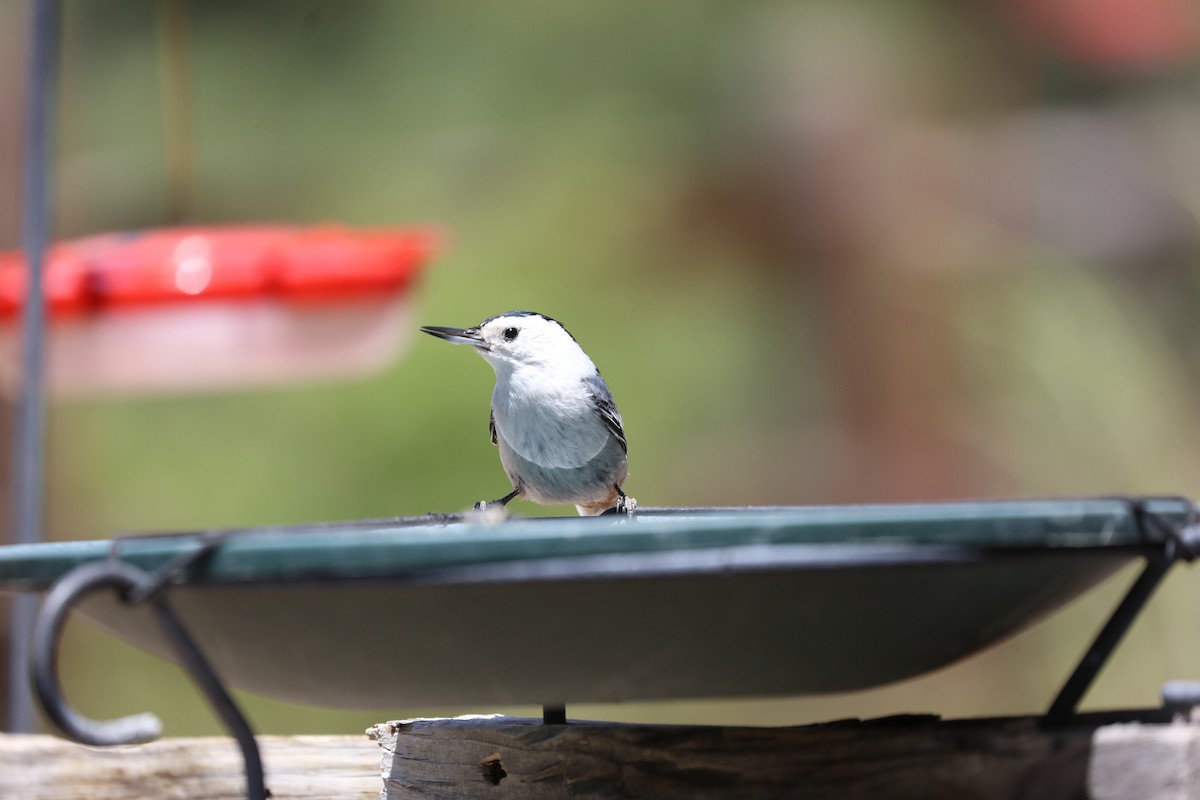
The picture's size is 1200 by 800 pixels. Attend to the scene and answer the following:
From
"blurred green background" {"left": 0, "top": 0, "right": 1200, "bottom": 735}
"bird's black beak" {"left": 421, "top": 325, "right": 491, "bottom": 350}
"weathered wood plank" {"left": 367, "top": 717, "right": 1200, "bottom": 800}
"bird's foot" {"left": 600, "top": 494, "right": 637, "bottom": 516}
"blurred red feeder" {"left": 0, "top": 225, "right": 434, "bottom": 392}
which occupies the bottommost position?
"weathered wood plank" {"left": 367, "top": 717, "right": 1200, "bottom": 800}

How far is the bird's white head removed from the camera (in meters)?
1.78

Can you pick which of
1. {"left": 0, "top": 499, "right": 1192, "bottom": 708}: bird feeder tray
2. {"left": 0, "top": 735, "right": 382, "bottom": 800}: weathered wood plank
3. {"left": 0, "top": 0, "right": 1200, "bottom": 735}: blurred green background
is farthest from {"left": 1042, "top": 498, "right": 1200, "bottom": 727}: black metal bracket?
{"left": 0, "top": 0, "right": 1200, "bottom": 735}: blurred green background

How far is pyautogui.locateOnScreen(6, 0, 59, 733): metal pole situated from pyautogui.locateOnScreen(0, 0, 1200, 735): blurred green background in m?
2.40

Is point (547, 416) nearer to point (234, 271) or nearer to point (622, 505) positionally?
point (622, 505)

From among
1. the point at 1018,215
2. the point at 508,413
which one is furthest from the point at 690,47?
the point at 508,413

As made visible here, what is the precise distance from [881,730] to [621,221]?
15.8 ft

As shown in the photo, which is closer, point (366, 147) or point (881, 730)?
point (881, 730)

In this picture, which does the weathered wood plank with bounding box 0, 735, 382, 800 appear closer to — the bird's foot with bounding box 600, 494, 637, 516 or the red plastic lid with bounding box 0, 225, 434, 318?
the bird's foot with bounding box 600, 494, 637, 516

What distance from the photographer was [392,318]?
221 cm

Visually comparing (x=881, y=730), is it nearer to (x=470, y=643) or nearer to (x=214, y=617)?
(x=470, y=643)

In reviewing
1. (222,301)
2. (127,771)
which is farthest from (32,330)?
(127,771)

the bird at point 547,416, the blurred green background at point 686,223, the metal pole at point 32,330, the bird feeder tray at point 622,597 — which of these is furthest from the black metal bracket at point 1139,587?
the blurred green background at point 686,223

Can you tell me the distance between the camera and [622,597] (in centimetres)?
69

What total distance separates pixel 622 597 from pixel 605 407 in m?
1.14
